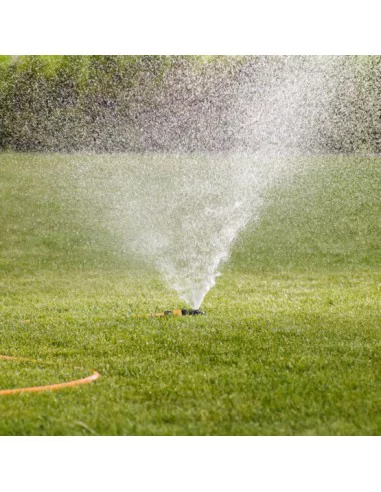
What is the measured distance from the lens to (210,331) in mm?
6723

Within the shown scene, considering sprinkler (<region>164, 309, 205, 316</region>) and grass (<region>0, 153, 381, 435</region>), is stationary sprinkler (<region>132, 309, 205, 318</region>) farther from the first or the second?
grass (<region>0, 153, 381, 435</region>)

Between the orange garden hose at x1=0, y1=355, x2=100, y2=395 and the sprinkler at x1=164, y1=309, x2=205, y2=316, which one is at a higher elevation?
the sprinkler at x1=164, y1=309, x2=205, y2=316

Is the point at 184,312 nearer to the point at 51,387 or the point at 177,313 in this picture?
the point at 177,313

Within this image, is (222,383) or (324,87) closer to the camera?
(222,383)

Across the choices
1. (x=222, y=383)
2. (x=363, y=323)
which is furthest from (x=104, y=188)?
(x=222, y=383)

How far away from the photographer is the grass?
418 centimetres

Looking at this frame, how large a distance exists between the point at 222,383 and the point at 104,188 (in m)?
13.1

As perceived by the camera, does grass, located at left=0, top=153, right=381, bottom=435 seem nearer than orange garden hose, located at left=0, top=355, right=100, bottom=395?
Yes

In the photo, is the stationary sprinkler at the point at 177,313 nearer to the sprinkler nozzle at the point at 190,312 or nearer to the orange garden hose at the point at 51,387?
the sprinkler nozzle at the point at 190,312

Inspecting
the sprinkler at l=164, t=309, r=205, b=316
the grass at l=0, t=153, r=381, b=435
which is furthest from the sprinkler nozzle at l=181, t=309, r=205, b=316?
the grass at l=0, t=153, r=381, b=435

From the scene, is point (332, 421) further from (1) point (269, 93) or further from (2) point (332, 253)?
(1) point (269, 93)

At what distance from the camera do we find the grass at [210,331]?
164 inches

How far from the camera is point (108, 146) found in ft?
68.9

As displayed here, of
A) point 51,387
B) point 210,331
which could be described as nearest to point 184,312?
point 210,331
